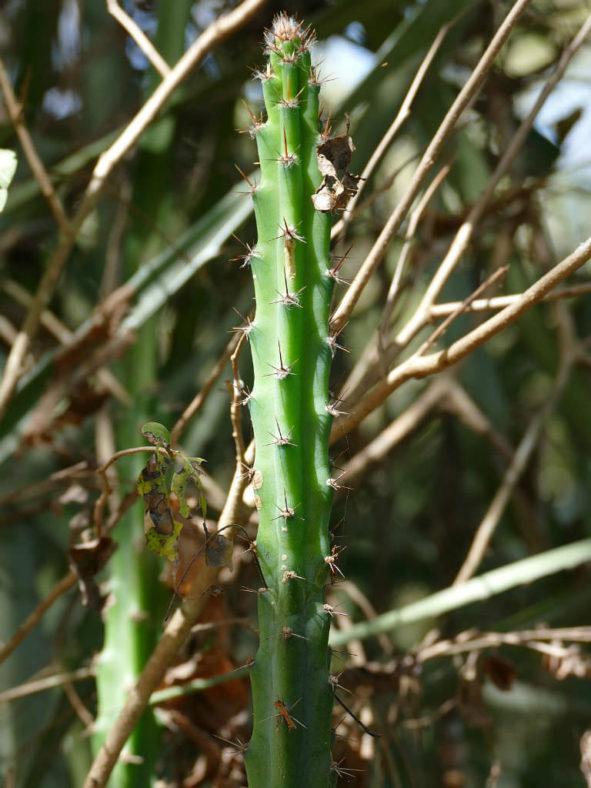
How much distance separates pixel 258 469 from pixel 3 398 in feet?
1.37

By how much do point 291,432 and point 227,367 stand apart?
0.56 m

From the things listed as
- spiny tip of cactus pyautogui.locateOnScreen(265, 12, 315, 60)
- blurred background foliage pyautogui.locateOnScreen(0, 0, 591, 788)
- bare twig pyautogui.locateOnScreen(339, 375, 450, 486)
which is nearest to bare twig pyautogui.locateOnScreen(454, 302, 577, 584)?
blurred background foliage pyautogui.locateOnScreen(0, 0, 591, 788)

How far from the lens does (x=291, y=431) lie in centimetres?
56

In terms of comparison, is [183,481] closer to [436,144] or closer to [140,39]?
[436,144]

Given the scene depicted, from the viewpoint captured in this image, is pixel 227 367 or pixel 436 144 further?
pixel 227 367

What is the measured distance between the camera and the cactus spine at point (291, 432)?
564mm

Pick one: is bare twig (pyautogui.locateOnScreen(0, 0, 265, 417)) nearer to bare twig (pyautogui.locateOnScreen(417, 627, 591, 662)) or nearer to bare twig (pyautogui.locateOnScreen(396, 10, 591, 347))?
bare twig (pyautogui.locateOnScreen(396, 10, 591, 347))

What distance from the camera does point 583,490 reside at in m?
1.65

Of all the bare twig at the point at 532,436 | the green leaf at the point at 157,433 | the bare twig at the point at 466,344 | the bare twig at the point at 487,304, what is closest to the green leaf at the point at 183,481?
the green leaf at the point at 157,433

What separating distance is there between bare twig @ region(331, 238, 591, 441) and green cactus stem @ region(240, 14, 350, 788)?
11cm


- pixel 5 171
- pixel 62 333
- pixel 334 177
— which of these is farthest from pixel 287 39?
pixel 62 333

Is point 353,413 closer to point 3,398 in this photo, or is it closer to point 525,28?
point 3,398

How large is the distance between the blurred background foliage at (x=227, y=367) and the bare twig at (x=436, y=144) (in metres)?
0.21

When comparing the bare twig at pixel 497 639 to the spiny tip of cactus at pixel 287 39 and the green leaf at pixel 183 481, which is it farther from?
the spiny tip of cactus at pixel 287 39
